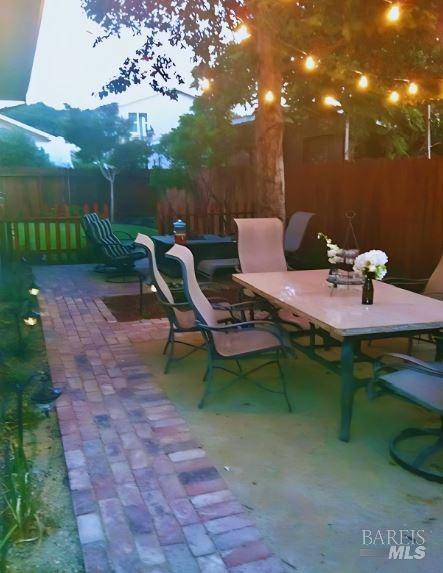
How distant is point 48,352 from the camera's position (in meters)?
5.01

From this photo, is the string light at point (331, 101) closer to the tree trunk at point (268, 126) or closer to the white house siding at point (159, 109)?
the tree trunk at point (268, 126)

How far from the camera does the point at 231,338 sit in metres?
4.16

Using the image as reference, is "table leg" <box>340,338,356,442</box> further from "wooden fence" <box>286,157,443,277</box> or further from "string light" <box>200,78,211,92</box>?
"string light" <box>200,78,211,92</box>

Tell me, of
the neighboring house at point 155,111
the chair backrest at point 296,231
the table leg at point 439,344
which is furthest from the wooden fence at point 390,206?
the neighboring house at point 155,111

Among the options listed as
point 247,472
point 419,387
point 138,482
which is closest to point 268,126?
point 419,387

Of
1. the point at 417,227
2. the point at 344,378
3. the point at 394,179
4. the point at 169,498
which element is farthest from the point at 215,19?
the point at 169,498

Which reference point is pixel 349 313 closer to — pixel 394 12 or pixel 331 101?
pixel 394 12

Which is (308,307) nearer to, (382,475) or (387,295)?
(387,295)

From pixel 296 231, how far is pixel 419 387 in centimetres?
569

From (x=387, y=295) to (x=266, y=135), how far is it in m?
4.27

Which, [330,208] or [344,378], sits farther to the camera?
[330,208]

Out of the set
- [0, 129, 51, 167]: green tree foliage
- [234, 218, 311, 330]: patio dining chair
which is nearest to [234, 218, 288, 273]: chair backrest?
[234, 218, 311, 330]: patio dining chair

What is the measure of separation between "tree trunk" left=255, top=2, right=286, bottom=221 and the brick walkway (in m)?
3.88
